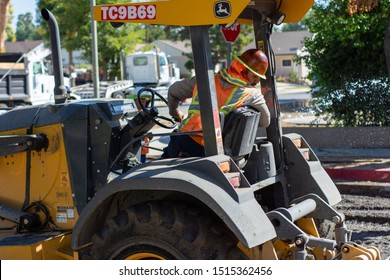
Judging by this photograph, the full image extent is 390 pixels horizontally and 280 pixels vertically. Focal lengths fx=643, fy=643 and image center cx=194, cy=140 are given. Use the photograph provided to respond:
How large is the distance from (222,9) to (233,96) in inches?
31.0

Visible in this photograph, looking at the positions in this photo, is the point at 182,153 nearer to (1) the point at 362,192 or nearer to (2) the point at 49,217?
(2) the point at 49,217

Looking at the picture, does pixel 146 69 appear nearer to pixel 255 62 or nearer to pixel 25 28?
pixel 255 62

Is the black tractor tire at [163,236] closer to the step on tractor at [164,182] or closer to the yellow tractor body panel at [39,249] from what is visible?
the step on tractor at [164,182]

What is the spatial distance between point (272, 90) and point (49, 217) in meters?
2.00

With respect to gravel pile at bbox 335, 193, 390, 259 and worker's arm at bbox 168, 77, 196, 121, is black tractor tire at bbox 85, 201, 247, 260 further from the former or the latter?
gravel pile at bbox 335, 193, 390, 259

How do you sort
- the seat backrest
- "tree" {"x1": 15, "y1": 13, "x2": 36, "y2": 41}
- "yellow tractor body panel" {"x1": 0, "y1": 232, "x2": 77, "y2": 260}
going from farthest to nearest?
"tree" {"x1": 15, "y1": 13, "x2": 36, "y2": 41}
"yellow tractor body panel" {"x1": 0, "y1": 232, "x2": 77, "y2": 260}
the seat backrest

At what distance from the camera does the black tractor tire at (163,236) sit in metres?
3.86

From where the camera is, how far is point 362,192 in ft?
32.4

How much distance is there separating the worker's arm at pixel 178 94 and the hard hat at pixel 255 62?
0.48 m

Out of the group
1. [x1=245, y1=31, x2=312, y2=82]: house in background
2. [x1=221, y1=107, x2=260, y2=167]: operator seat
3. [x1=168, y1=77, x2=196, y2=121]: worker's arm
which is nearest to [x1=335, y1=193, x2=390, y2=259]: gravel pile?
[x1=221, y1=107, x2=260, y2=167]: operator seat

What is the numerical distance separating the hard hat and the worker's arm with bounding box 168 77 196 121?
48cm

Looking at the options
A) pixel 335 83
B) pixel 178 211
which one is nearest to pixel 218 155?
pixel 178 211

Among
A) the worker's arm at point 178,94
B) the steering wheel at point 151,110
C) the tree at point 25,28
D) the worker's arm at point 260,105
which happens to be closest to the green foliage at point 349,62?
the steering wheel at point 151,110

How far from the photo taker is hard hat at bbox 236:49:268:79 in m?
4.53
